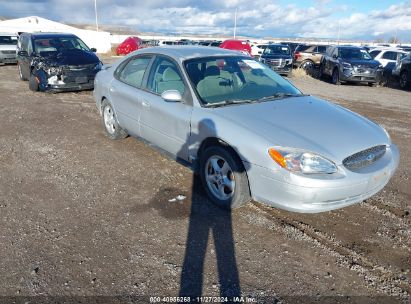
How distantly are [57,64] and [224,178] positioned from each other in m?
8.19

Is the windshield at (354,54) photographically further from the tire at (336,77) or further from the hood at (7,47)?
the hood at (7,47)

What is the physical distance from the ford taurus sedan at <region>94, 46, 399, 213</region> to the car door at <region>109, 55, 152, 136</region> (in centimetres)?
2

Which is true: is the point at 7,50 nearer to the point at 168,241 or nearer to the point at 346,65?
the point at 346,65

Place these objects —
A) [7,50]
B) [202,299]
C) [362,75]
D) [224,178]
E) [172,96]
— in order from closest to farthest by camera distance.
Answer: [202,299], [224,178], [172,96], [362,75], [7,50]

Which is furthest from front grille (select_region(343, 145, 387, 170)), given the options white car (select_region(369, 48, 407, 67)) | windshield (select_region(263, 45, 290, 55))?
windshield (select_region(263, 45, 290, 55))

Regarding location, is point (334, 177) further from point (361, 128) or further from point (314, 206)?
point (361, 128)

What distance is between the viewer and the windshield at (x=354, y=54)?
54.4 feet

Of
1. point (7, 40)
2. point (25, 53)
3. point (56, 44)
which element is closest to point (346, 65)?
point (56, 44)

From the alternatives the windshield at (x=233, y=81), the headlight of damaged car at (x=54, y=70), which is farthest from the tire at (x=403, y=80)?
the headlight of damaged car at (x=54, y=70)

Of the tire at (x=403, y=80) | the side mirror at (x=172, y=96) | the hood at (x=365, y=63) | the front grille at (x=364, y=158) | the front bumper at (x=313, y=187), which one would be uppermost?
the side mirror at (x=172, y=96)

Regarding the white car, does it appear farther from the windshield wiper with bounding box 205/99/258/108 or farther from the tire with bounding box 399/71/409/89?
the windshield wiper with bounding box 205/99/258/108

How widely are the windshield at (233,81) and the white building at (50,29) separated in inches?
1418

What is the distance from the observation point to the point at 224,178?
154 inches

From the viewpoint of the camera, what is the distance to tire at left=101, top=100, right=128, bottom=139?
6.05 metres
